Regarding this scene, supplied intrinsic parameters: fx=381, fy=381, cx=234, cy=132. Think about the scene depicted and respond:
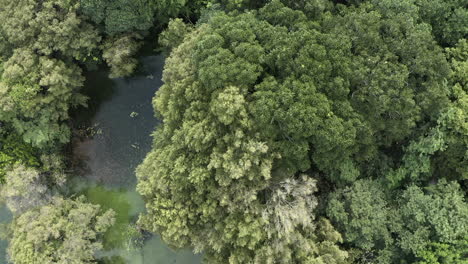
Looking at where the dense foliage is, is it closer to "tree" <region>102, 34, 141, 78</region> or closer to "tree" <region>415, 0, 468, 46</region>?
"tree" <region>415, 0, 468, 46</region>

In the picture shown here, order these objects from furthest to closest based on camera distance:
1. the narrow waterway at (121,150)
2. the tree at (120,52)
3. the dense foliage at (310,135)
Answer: the narrow waterway at (121,150)
the tree at (120,52)
the dense foliage at (310,135)

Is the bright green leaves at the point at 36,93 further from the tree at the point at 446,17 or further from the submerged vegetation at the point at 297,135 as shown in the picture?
the tree at the point at 446,17

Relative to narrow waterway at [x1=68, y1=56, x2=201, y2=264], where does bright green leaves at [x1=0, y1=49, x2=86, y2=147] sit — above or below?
above

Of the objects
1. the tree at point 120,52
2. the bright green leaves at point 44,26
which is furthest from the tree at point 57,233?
the bright green leaves at point 44,26

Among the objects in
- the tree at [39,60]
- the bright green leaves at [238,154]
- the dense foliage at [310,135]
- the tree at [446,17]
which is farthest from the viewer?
the tree at [39,60]

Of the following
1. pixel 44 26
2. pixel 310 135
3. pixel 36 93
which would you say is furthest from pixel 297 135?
pixel 44 26

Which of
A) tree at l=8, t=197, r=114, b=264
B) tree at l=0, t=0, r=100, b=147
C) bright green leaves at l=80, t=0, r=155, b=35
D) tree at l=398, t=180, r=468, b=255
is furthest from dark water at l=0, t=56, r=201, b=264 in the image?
tree at l=398, t=180, r=468, b=255

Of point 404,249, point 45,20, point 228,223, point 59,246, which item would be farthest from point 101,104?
point 404,249
